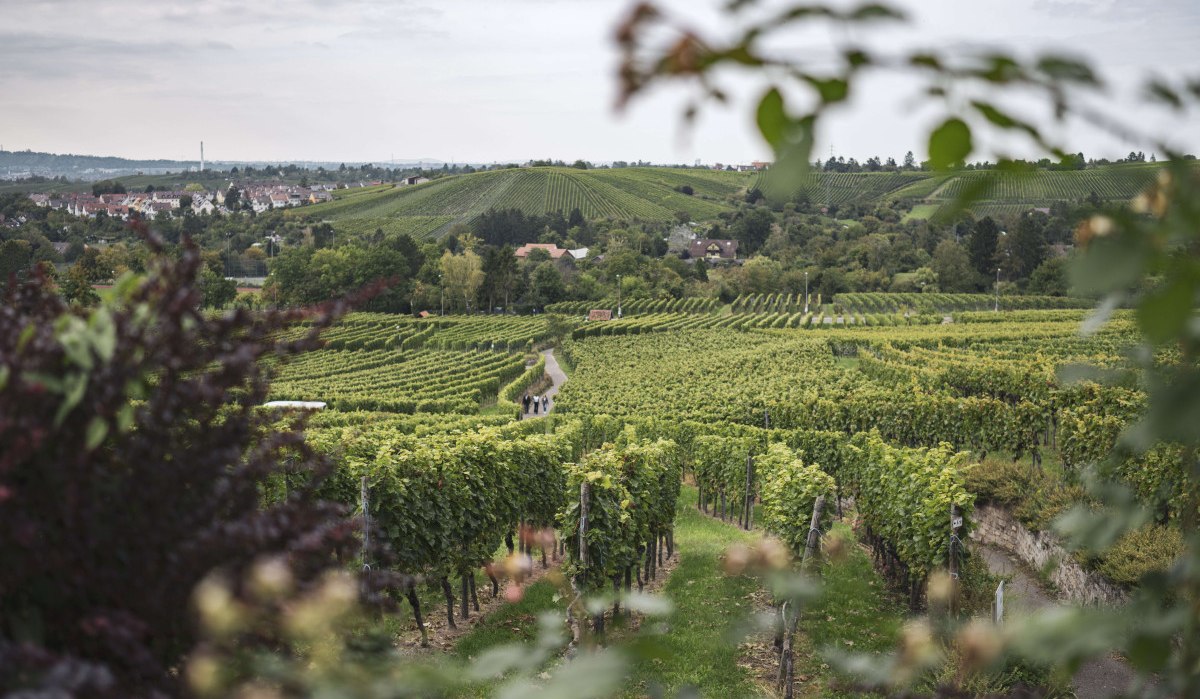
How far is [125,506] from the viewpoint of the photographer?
5.76ft

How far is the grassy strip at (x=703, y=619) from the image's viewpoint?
8.96 m

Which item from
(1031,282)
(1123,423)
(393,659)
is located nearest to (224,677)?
(393,659)

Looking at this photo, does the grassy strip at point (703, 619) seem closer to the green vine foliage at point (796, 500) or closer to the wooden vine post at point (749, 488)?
the wooden vine post at point (749, 488)

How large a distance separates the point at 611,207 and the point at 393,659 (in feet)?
502

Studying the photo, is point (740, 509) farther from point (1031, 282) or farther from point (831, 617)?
point (1031, 282)

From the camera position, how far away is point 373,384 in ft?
139

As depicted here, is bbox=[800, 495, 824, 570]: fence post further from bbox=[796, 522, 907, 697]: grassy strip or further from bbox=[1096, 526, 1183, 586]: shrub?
bbox=[1096, 526, 1183, 586]: shrub

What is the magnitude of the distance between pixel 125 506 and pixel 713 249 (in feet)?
401

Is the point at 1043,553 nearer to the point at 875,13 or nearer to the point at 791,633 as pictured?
the point at 791,633

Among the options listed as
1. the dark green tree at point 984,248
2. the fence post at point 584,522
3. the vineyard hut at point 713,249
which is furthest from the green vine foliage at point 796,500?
the vineyard hut at point 713,249

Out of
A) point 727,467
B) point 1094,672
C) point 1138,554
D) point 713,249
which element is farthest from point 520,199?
point 1094,672

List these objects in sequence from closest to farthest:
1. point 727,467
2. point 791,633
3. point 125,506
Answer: point 125,506 < point 791,633 < point 727,467

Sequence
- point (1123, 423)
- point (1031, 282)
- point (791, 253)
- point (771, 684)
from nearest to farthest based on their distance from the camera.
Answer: point (771, 684) < point (1123, 423) < point (1031, 282) < point (791, 253)

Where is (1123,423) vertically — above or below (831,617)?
above
